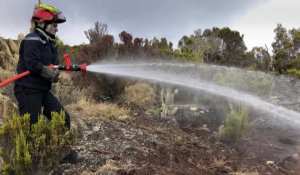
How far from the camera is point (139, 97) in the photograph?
1127 cm

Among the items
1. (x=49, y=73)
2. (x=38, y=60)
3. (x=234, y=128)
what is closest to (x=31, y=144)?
(x=49, y=73)

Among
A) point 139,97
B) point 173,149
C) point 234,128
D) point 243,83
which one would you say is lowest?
point 173,149

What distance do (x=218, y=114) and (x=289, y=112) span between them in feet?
5.04

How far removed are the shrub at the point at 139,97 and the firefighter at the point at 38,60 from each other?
4.72 m

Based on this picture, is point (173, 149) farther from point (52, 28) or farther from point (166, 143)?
point (52, 28)

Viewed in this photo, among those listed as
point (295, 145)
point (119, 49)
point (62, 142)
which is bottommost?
point (295, 145)

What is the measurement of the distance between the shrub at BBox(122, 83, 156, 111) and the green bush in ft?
16.4

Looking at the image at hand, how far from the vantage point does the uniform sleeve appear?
5.60 metres

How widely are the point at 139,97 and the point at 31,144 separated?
607cm

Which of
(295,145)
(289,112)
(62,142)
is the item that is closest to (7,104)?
(62,142)

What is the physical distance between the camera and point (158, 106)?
438 inches

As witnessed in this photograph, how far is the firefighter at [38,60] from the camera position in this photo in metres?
5.65

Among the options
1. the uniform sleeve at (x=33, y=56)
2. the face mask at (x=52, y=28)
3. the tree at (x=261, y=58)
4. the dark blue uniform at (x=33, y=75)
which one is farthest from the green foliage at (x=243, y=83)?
the tree at (x=261, y=58)

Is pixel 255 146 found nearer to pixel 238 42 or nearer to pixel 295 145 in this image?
pixel 295 145
